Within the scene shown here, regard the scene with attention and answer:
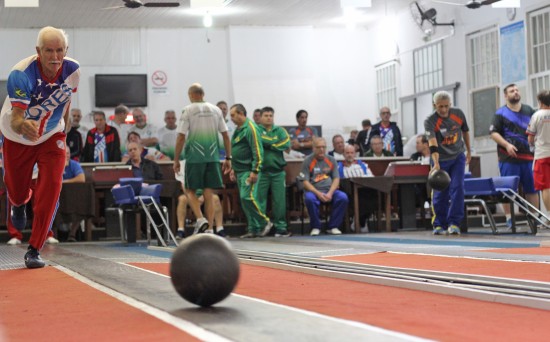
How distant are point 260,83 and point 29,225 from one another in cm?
1024

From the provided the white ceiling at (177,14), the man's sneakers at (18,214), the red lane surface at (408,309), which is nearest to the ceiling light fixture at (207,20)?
the white ceiling at (177,14)

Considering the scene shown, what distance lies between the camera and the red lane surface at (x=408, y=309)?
3158 millimetres

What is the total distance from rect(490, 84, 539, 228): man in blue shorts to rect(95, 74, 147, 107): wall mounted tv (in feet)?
39.5

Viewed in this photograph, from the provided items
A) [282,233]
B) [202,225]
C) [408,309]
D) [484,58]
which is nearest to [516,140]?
[282,233]

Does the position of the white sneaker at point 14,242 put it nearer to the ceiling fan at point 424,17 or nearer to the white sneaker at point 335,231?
the white sneaker at point 335,231

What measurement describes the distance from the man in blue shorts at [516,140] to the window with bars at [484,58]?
19.6 ft

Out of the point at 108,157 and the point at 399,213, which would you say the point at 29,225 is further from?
the point at 399,213

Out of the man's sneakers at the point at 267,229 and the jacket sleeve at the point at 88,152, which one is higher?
the jacket sleeve at the point at 88,152

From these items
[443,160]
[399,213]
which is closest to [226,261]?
[443,160]

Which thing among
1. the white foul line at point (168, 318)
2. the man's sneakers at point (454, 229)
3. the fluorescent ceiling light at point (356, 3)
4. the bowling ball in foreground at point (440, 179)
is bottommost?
the man's sneakers at point (454, 229)

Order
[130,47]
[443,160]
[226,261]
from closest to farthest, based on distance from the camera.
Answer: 1. [226,261]
2. [443,160]
3. [130,47]

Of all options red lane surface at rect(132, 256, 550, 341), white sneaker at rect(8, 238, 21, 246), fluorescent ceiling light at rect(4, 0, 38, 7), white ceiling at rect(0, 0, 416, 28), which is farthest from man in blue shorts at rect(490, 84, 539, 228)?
white ceiling at rect(0, 0, 416, 28)

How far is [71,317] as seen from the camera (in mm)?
3752

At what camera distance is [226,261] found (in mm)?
3691
